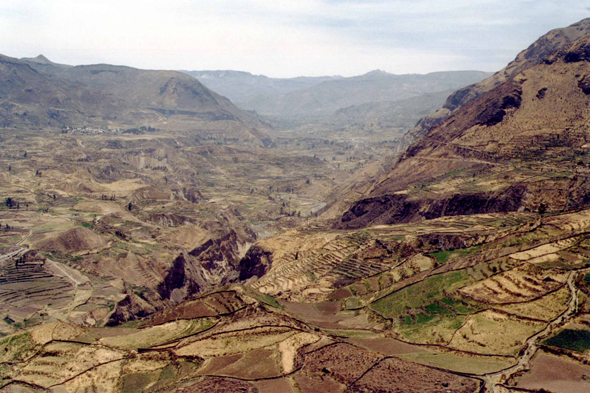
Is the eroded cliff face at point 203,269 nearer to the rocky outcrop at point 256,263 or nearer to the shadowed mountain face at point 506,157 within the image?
the rocky outcrop at point 256,263

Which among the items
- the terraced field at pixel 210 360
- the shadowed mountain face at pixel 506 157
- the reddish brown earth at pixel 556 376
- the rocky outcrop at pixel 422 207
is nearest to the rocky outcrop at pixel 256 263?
the rocky outcrop at pixel 422 207

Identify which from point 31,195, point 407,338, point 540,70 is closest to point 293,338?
point 407,338

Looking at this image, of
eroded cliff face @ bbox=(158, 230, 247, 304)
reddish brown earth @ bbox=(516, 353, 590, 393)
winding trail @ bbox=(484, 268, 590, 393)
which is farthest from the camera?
eroded cliff face @ bbox=(158, 230, 247, 304)

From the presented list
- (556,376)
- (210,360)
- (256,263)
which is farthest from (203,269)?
(556,376)

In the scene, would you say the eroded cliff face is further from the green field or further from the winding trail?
the green field

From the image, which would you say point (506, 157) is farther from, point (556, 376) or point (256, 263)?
point (556, 376)

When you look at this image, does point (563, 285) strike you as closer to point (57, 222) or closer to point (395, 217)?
point (395, 217)

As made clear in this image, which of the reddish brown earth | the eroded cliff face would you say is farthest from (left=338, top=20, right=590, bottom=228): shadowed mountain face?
the reddish brown earth
